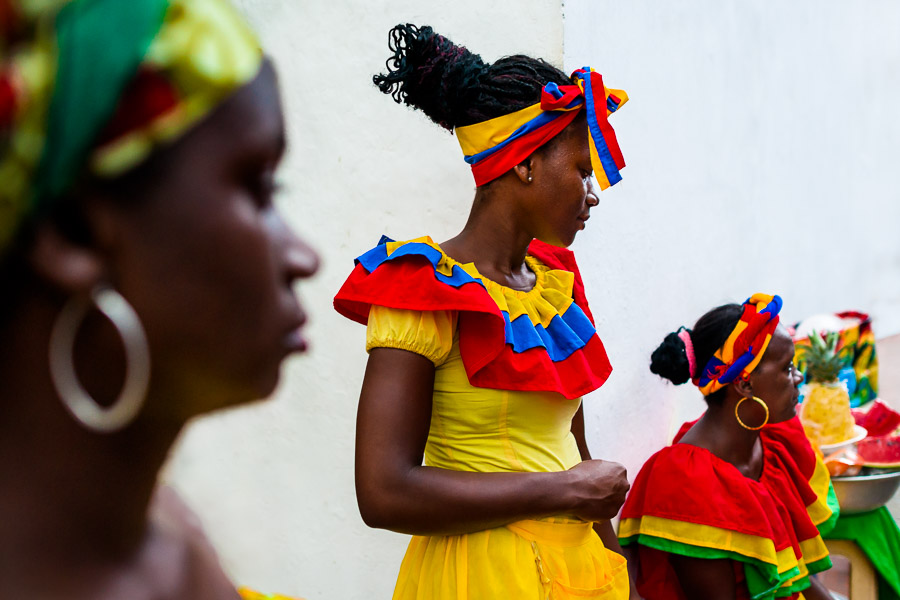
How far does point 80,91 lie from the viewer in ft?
1.86

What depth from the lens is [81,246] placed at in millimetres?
620

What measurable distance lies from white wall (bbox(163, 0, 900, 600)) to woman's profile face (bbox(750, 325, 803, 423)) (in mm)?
517

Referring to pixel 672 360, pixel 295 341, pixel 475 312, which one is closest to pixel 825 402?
pixel 672 360

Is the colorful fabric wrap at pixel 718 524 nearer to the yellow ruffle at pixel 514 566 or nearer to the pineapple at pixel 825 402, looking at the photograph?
the pineapple at pixel 825 402

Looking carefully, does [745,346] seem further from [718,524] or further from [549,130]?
[549,130]

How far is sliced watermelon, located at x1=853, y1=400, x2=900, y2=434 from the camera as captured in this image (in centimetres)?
418

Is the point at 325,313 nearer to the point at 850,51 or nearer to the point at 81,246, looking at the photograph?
the point at 81,246

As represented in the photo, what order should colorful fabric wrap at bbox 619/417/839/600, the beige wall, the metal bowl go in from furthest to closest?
1. the metal bowl
2. colorful fabric wrap at bbox 619/417/839/600
3. the beige wall

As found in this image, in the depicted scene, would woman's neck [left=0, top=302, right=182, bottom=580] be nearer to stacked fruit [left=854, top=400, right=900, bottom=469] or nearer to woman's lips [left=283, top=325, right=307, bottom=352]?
woman's lips [left=283, top=325, right=307, bottom=352]

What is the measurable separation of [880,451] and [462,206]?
2.27 metres

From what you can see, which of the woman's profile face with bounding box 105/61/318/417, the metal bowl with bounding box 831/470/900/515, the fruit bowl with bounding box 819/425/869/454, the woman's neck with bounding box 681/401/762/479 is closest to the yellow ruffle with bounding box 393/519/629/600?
the woman's profile face with bounding box 105/61/318/417

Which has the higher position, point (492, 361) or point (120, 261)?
point (120, 261)

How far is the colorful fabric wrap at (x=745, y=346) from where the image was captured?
3.02 meters

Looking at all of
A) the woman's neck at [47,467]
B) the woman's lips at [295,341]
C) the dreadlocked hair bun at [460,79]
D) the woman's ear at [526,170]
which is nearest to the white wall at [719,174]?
the dreadlocked hair bun at [460,79]
